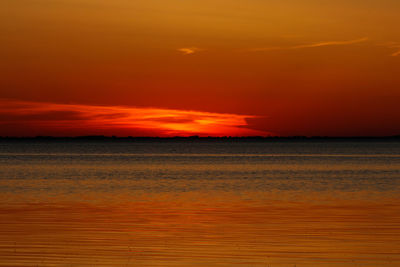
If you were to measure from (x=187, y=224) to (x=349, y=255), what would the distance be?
7.15 meters

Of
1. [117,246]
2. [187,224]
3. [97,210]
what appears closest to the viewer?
[117,246]

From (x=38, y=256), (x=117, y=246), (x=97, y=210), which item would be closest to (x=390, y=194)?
(x=97, y=210)

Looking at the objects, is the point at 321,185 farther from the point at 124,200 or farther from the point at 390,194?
the point at 124,200

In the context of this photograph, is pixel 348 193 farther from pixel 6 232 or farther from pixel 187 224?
pixel 6 232

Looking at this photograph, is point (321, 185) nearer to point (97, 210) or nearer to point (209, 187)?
point (209, 187)

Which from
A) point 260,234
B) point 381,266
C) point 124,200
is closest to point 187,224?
point 260,234

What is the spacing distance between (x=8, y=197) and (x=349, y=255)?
70.3ft

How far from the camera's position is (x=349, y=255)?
16.6 meters

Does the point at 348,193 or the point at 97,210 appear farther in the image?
the point at 348,193

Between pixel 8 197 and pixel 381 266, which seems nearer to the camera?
pixel 381 266

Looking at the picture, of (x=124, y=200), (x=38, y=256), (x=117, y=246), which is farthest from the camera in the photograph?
(x=124, y=200)

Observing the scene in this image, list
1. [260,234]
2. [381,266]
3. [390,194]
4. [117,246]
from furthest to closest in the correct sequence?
[390,194]
[260,234]
[117,246]
[381,266]

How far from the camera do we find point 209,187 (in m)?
42.5

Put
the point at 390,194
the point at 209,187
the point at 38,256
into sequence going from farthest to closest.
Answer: the point at 209,187
the point at 390,194
the point at 38,256
